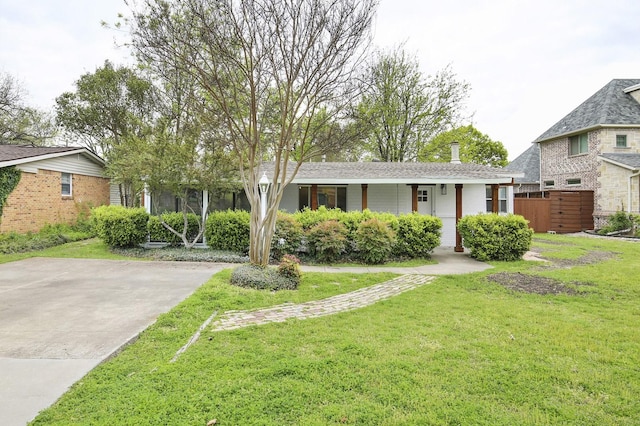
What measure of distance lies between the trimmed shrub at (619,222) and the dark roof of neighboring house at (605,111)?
5058 millimetres

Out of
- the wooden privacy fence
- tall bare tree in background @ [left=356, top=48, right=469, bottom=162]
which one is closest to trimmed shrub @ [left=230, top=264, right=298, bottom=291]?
the wooden privacy fence

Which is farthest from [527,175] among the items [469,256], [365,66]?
[365,66]

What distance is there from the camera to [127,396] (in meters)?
2.62

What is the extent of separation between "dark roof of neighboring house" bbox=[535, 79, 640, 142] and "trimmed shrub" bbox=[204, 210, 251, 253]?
1894 cm

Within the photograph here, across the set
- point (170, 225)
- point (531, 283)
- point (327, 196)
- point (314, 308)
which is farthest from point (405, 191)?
point (314, 308)

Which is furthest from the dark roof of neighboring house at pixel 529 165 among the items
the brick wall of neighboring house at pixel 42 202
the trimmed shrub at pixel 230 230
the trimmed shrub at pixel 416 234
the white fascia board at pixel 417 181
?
the brick wall of neighboring house at pixel 42 202

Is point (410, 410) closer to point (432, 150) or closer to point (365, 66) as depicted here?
point (365, 66)

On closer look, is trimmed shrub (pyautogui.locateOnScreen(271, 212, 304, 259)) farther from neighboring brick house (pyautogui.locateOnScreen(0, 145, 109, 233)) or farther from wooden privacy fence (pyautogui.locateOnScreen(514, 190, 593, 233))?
wooden privacy fence (pyautogui.locateOnScreen(514, 190, 593, 233))

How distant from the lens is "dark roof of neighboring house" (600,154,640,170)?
16156mm

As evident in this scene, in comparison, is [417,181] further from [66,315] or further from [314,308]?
[66,315]

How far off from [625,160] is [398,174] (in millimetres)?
13193

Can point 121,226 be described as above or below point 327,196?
below

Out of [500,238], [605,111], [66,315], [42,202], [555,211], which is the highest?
[605,111]

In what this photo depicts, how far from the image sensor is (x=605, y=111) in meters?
18.2
